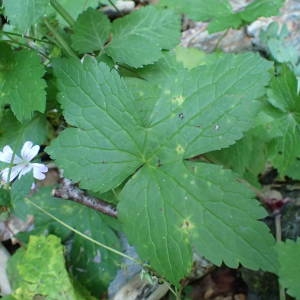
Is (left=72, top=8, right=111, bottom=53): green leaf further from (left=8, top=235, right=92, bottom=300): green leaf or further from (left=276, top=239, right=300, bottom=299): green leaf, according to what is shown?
(left=276, top=239, right=300, bottom=299): green leaf

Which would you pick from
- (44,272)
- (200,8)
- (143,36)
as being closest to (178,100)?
(143,36)

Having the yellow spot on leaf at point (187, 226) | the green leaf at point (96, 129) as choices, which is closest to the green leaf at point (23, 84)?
the green leaf at point (96, 129)

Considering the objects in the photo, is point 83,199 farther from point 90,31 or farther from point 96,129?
point 90,31

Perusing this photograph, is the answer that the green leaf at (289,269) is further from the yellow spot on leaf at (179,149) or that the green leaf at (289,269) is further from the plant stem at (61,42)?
the plant stem at (61,42)

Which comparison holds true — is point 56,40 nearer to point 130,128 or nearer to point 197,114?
point 130,128

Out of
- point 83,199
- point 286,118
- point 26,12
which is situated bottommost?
point 286,118

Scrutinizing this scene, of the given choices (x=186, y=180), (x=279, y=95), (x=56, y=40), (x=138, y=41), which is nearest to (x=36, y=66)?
(x=56, y=40)

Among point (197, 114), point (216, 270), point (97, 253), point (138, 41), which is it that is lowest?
point (216, 270)
